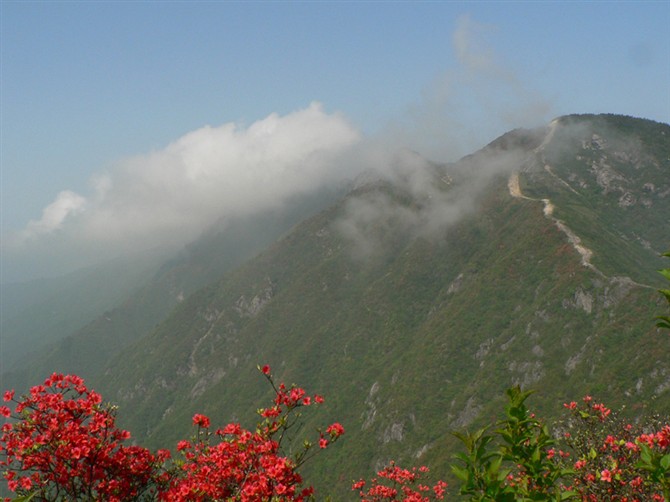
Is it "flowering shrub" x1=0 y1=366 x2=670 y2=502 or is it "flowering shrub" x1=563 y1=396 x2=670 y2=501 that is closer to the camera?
"flowering shrub" x1=0 y1=366 x2=670 y2=502

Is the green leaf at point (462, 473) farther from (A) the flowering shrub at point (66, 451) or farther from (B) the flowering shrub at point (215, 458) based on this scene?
(A) the flowering shrub at point (66, 451)

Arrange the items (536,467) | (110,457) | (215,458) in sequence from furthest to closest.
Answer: (110,457)
(215,458)
(536,467)

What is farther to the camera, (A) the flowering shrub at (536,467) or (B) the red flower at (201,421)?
(B) the red flower at (201,421)

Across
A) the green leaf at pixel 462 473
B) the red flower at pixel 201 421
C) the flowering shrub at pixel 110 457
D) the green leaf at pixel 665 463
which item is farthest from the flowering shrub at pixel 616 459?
the red flower at pixel 201 421

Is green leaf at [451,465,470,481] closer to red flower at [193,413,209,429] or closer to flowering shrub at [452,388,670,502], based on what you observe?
flowering shrub at [452,388,670,502]

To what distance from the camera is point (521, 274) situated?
19250 centimetres

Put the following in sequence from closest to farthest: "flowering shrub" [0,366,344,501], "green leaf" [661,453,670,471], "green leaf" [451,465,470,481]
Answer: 1. "green leaf" [451,465,470,481]
2. "green leaf" [661,453,670,471]
3. "flowering shrub" [0,366,344,501]

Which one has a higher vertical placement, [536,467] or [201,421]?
[201,421]

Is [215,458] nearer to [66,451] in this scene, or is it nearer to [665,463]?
[66,451]

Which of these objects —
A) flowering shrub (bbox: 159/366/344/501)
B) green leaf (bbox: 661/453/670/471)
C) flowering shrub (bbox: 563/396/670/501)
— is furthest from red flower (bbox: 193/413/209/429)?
green leaf (bbox: 661/453/670/471)

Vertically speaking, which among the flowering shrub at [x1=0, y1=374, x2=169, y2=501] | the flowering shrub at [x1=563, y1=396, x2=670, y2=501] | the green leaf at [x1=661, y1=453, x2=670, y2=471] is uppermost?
the flowering shrub at [x1=0, y1=374, x2=169, y2=501]

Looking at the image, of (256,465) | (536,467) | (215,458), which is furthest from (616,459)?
(215,458)

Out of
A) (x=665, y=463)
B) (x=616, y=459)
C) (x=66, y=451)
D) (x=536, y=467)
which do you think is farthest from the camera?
(x=616, y=459)

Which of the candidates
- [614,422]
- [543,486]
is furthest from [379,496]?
[543,486]
